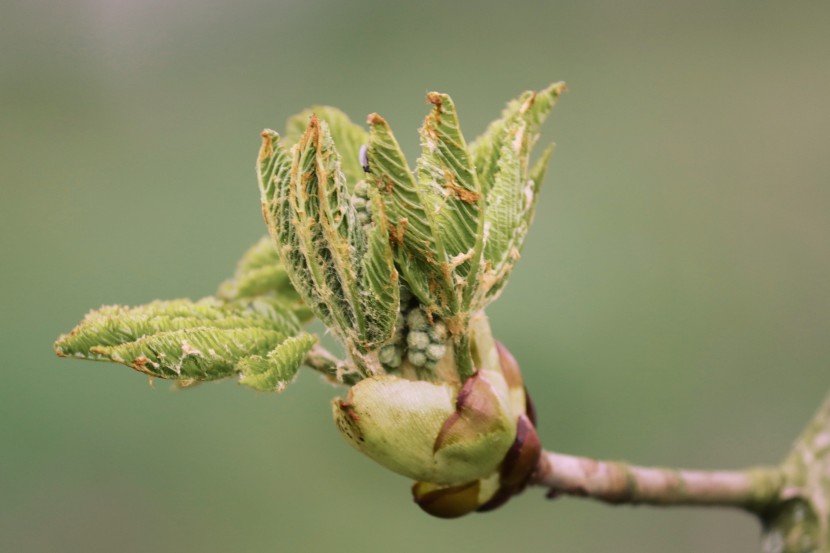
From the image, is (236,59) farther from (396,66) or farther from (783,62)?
(783,62)

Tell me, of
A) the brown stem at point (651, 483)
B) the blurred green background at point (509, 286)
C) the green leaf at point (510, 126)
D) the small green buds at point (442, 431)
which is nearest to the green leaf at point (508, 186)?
the green leaf at point (510, 126)

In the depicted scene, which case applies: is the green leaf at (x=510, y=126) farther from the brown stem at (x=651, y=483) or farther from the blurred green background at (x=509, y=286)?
the blurred green background at (x=509, y=286)

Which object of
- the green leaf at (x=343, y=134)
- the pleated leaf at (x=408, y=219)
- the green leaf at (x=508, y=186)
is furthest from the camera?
the green leaf at (x=343, y=134)

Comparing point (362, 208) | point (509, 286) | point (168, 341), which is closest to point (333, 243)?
point (362, 208)

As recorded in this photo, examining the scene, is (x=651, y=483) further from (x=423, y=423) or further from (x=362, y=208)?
(x=362, y=208)

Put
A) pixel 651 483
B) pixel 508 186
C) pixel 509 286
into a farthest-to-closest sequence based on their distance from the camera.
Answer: pixel 509 286
pixel 651 483
pixel 508 186
